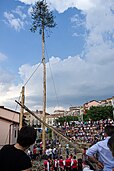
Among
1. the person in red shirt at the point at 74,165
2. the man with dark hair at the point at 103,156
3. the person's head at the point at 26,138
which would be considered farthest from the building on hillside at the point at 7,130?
the person's head at the point at 26,138

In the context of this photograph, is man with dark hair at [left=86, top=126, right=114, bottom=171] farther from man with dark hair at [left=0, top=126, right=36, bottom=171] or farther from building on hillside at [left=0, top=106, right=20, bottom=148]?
building on hillside at [left=0, top=106, right=20, bottom=148]

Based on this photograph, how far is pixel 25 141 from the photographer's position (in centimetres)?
248

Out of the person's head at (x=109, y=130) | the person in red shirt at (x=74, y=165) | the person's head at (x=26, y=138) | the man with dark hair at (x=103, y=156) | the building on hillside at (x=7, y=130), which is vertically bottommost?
the person in red shirt at (x=74, y=165)

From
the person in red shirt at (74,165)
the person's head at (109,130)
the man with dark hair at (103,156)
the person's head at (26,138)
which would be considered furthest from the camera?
the person in red shirt at (74,165)

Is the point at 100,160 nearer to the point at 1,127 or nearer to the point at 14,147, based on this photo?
the point at 14,147

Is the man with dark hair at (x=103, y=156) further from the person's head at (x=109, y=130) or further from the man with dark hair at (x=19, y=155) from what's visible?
the man with dark hair at (x=19, y=155)

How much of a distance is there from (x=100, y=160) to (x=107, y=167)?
14 cm

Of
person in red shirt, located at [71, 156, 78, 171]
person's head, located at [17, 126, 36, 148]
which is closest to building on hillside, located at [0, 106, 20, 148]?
person in red shirt, located at [71, 156, 78, 171]

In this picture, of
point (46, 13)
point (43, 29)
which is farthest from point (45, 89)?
point (46, 13)

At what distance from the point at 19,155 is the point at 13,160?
7 cm

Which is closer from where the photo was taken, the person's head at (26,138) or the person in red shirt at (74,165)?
the person's head at (26,138)

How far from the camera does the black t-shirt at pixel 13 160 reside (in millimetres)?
2314

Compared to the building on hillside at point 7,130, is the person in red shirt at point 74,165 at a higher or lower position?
lower

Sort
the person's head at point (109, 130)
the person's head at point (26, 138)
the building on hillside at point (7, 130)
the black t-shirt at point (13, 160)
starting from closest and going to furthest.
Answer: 1. the black t-shirt at point (13, 160)
2. the person's head at point (26, 138)
3. the person's head at point (109, 130)
4. the building on hillside at point (7, 130)
